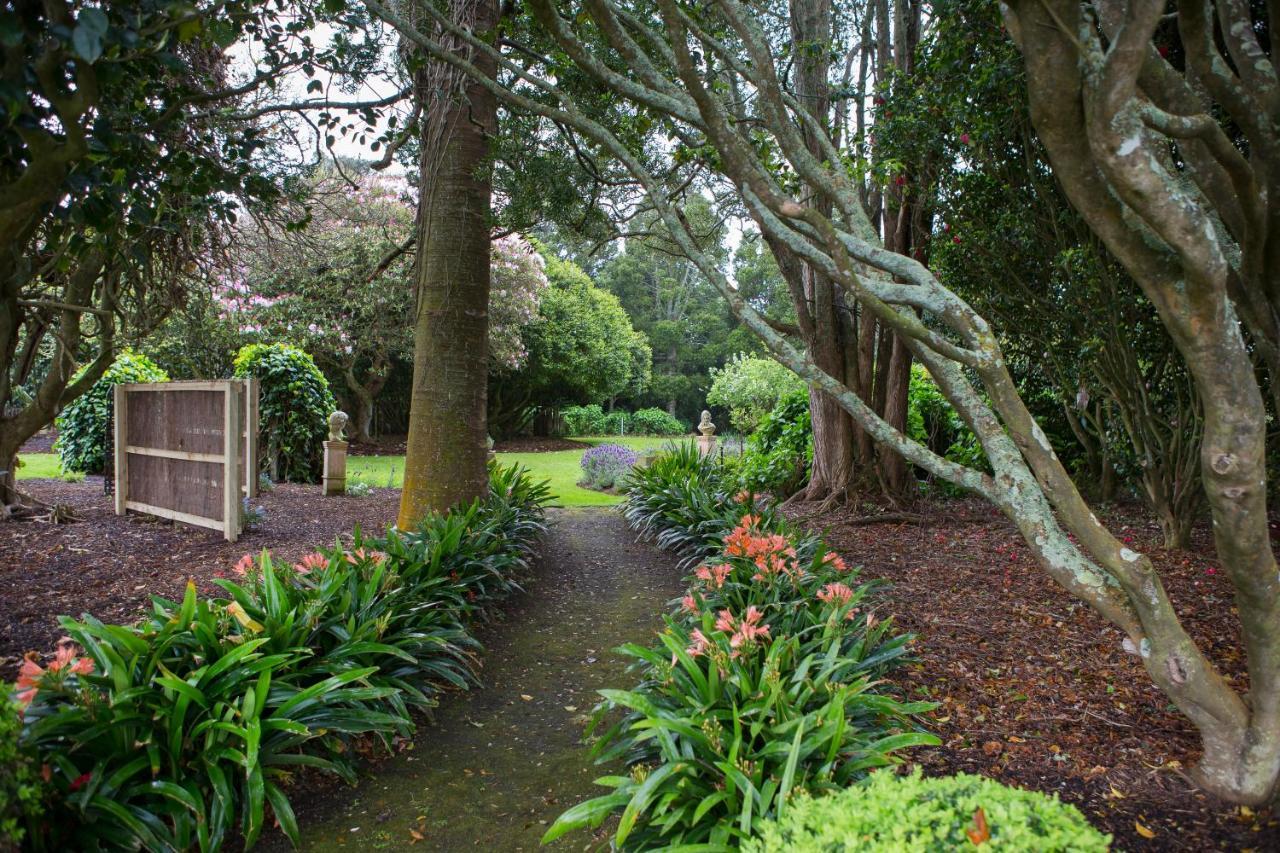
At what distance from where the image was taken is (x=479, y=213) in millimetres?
5637

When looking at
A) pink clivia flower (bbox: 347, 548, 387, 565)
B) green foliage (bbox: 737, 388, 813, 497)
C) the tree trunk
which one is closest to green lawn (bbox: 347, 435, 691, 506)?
green foliage (bbox: 737, 388, 813, 497)

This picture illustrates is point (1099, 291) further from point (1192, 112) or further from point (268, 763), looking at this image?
point (268, 763)

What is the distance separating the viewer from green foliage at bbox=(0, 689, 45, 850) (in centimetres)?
190

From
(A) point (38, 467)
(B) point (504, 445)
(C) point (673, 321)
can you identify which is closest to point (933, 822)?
(A) point (38, 467)

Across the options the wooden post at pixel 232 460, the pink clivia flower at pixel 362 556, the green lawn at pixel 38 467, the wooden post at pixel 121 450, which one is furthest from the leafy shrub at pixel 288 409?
the pink clivia flower at pixel 362 556

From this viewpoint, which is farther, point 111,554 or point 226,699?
point 111,554

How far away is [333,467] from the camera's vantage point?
31.7ft

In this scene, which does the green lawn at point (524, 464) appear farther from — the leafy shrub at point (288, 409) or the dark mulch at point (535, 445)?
the dark mulch at point (535, 445)

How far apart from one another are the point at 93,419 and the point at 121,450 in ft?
11.5

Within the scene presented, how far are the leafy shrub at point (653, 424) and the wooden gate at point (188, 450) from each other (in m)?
19.7

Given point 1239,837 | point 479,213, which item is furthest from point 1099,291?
point 479,213

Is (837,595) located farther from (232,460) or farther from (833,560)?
(232,460)

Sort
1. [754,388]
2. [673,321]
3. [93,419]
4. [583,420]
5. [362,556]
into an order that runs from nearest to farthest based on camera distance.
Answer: [362,556], [93,419], [754,388], [583,420], [673,321]

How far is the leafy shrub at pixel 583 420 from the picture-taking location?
2416cm
